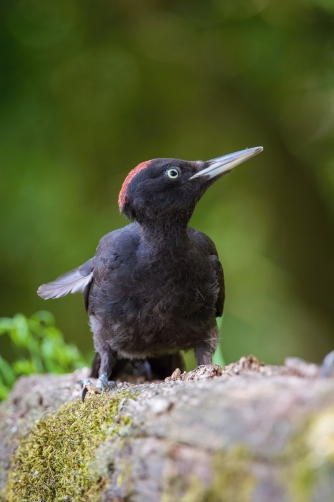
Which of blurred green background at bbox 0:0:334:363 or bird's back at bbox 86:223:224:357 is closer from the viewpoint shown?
bird's back at bbox 86:223:224:357

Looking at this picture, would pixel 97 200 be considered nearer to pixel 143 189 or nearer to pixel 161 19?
pixel 161 19

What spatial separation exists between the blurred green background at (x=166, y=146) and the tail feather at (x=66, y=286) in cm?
253

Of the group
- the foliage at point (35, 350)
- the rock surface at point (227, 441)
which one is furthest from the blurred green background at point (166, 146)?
the rock surface at point (227, 441)

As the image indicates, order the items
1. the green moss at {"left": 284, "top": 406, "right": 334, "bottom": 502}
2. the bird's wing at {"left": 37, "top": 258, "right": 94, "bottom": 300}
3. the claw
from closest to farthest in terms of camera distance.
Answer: the green moss at {"left": 284, "top": 406, "right": 334, "bottom": 502}
the claw
the bird's wing at {"left": 37, "top": 258, "right": 94, "bottom": 300}

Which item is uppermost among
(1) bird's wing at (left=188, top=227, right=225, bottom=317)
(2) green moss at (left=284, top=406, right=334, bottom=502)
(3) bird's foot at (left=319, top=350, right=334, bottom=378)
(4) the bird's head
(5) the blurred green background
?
(5) the blurred green background

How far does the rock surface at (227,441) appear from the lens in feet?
4.56

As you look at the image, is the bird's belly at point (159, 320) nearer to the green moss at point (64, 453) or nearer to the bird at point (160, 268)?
the bird at point (160, 268)

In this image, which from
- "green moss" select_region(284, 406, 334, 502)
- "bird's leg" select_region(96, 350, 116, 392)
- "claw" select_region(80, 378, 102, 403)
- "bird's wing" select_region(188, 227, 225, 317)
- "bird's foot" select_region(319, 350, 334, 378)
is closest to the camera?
"green moss" select_region(284, 406, 334, 502)

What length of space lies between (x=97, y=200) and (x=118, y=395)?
15.5 ft

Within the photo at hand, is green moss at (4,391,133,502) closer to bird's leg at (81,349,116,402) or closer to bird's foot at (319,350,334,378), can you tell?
bird's leg at (81,349,116,402)

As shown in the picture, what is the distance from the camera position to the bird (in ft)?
11.0

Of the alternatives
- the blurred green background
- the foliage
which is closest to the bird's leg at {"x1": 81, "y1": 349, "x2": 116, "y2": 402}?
the foliage

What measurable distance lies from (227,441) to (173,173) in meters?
2.11

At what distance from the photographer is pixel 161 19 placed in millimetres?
6660
